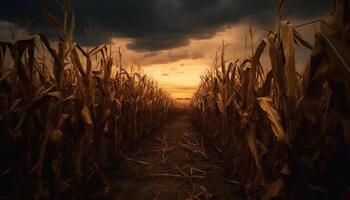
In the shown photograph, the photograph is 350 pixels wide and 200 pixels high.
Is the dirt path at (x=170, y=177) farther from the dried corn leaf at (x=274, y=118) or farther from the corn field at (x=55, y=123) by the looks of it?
the dried corn leaf at (x=274, y=118)

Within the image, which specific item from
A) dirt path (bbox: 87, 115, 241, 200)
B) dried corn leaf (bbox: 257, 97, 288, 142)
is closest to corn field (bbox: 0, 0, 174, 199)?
dirt path (bbox: 87, 115, 241, 200)

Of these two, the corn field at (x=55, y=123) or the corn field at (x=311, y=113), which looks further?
the corn field at (x=55, y=123)

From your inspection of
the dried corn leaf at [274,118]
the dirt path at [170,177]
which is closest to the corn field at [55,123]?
the dirt path at [170,177]

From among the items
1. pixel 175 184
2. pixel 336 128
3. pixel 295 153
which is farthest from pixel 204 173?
pixel 336 128

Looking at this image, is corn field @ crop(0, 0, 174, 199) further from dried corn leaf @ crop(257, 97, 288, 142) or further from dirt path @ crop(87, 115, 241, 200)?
dried corn leaf @ crop(257, 97, 288, 142)

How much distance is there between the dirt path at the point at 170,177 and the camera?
3.17 m

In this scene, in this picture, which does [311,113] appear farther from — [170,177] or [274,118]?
[170,177]

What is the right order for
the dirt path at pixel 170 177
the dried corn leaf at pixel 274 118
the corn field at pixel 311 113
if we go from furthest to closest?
the dirt path at pixel 170 177 < the dried corn leaf at pixel 274 118 < the corn field at pixel 311 113

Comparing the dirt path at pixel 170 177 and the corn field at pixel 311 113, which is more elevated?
the corn field at pixel 311 113

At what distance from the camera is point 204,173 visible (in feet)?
13.2

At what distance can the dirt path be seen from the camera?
3.17 metres

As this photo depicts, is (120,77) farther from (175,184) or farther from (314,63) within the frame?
(314,63)

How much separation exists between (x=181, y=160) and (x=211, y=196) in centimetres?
193

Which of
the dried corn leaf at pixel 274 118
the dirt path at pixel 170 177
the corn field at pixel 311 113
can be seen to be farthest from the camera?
the dirt path at pixel 170 177
